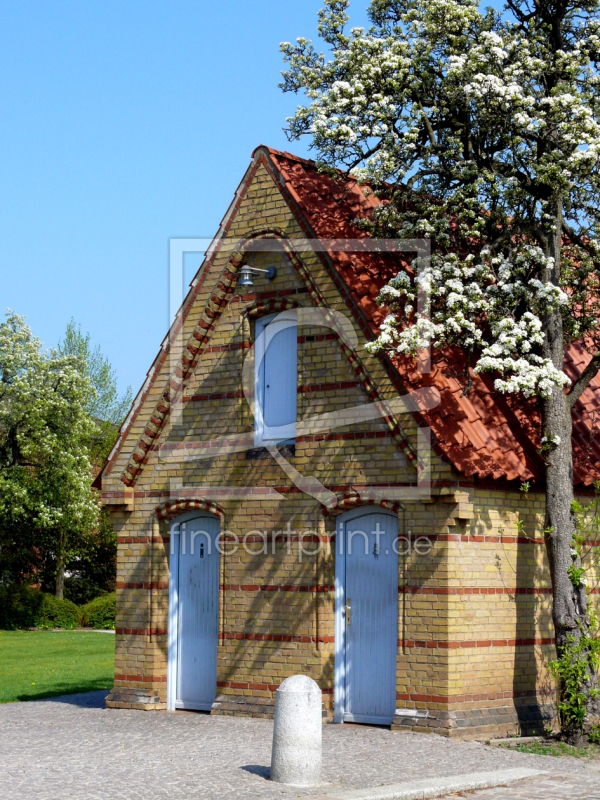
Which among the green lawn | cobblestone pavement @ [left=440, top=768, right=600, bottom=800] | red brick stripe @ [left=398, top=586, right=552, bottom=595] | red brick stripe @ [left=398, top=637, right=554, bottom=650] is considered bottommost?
the green lawn

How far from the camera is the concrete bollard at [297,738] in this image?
1005 cm

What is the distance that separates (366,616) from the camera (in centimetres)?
1426

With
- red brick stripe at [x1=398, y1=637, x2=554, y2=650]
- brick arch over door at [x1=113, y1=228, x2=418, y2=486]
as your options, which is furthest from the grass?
brick arch over door at [x1=113, y1=228, x2=418, y2=486]

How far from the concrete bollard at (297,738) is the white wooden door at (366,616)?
12.8 ft

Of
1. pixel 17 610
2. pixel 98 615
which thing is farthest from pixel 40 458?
pixel 98 615

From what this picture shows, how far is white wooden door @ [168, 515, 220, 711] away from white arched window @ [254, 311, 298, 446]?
1.79m

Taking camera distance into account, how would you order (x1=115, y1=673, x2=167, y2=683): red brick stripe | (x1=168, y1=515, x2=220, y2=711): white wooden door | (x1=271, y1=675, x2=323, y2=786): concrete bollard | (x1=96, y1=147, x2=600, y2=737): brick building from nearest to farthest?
(x1=271, y1=675, x2=323, y2=786): concrete bollard
(x1=96, y1=147, x2=600, y2=737): brick building
(x1=168, y1=515, x2=220, y2=711): white wooden door
(x1=115, y1=673, x2=167, y2=683): red brick stripe

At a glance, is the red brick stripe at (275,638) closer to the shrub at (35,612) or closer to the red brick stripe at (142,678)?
the red brick stripe at (142,678)

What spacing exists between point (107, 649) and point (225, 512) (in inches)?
621

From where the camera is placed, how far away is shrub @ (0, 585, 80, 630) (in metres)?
39.1

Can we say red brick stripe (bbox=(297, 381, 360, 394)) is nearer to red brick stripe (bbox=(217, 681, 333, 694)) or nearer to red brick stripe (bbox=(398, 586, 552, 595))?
red brick stripe (bbox=(398, 586, 552, 595))

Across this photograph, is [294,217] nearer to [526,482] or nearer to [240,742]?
[526,482]

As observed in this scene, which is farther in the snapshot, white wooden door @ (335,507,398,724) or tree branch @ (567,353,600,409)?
white wooden door @ (335,507,398,724)

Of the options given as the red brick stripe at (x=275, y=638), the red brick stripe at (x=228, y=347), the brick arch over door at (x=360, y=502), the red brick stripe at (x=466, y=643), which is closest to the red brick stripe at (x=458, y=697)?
the red brick stripe at (x=466, y=643)
